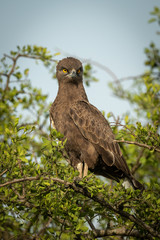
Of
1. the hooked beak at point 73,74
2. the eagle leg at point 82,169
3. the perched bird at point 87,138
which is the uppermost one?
the hooked beak at point 73,74

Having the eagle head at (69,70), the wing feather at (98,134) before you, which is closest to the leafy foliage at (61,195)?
the wing feather at (98,134)

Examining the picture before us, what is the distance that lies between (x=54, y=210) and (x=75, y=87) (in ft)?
9.58

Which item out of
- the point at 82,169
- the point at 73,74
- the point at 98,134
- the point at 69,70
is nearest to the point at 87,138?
the point at 98,134

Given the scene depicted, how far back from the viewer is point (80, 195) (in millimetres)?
4766

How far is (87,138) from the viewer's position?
5605 millimetres

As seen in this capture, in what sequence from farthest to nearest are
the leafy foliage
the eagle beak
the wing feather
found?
the eagle beak → the wing feather → the leafy foliage

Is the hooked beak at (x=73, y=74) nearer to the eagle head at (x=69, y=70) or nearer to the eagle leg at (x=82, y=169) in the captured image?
the eagle head at (x=69, y=70)

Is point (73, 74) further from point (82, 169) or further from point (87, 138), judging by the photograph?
point (82, 169)

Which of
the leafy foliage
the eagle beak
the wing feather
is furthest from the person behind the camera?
the eagle beak

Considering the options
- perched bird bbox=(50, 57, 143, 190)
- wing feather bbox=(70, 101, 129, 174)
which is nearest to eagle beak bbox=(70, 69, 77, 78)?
perched bird bbox=(50, 57, 143, 190)

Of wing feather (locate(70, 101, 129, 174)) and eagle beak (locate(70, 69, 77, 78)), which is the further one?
eagle beak (locate(70, 69, 77, 78))

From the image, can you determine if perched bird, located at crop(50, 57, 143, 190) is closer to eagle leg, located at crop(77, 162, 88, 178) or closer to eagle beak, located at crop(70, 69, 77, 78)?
eagle leg, located at crop(77, 162, 88, 178)

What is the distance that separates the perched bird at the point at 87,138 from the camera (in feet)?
18.3

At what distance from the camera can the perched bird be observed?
5.57 m
